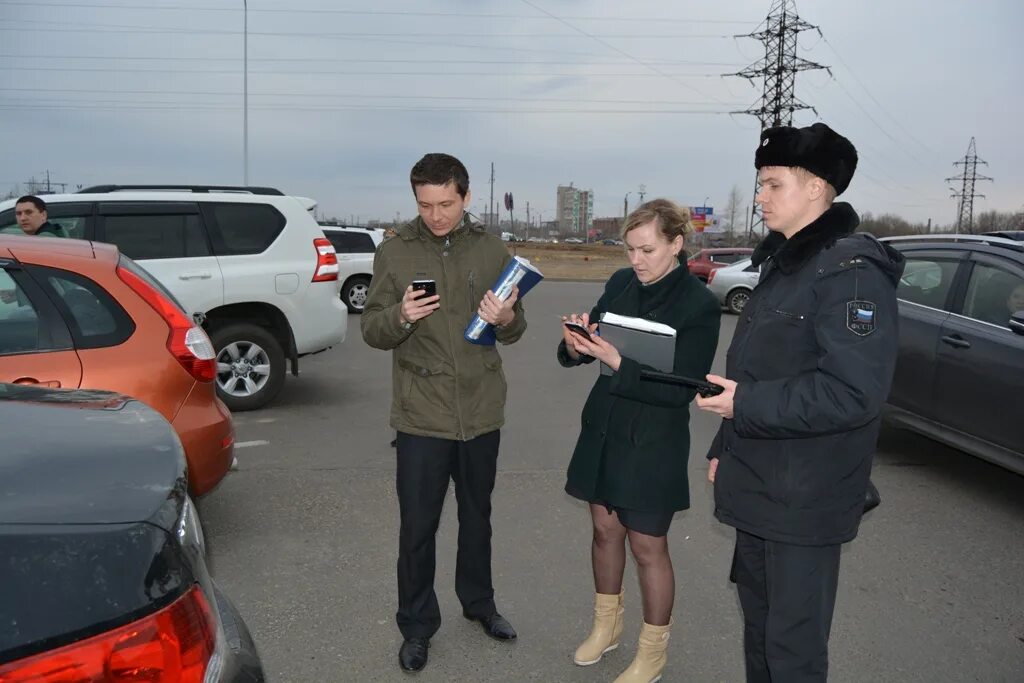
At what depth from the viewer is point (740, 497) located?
241cm

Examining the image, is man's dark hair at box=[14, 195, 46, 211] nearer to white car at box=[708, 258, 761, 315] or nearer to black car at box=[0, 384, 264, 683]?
black car at box=[0, 384, 264, 683]

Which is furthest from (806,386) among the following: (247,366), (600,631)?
(247,366)

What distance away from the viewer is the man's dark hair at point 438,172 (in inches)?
119

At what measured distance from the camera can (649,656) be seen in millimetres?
3029

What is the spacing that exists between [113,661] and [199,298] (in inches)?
251

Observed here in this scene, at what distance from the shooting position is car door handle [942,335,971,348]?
17.4 ft

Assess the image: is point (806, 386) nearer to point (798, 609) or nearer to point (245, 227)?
point (798, 609)

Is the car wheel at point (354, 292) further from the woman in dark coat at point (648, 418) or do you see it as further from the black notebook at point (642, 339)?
the black notebook at point (642, 339)

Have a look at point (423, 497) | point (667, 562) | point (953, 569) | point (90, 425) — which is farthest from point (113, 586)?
point (953, 569)

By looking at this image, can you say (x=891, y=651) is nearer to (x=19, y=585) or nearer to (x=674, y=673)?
(x=674, y=673)

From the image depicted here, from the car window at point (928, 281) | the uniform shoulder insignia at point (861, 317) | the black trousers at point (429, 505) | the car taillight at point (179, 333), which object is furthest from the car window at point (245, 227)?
the uniform shoulder insignia at point (861, 317)

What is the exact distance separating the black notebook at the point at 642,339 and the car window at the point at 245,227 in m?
5.52

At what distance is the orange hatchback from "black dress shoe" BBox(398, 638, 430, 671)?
4.56 ft

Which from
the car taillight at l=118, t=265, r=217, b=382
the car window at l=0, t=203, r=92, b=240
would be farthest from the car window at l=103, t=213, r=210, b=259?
the car taillight at l=118, t=265, r=217, b=382
